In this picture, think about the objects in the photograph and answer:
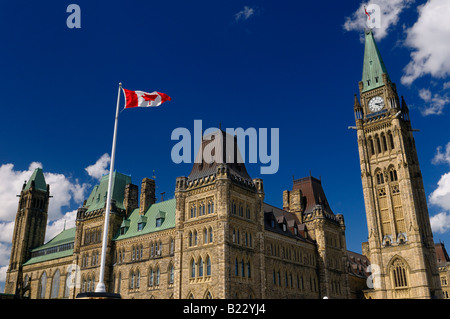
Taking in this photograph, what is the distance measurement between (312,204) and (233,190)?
87.7ft

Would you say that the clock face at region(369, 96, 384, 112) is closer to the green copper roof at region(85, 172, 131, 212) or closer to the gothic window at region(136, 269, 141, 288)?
the green copper roof at region(85, 172, 131, 212)

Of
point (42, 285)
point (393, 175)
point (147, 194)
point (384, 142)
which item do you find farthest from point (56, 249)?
point (384, 142)

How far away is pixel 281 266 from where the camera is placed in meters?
60.9

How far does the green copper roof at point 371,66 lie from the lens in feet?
308

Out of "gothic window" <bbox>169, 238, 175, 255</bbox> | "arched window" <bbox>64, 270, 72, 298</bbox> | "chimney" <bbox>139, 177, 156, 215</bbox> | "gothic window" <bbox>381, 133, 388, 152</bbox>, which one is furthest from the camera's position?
"gothic window" <bbox>381, 133, 388, 152</bbox>

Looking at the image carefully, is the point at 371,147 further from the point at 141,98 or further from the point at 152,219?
the point at 141,98

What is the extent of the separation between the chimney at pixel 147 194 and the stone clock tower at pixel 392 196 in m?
41.9

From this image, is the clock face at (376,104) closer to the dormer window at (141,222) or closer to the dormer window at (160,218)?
the dormer window at (160,218)

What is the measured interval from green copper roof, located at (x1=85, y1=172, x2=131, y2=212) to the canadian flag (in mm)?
44332

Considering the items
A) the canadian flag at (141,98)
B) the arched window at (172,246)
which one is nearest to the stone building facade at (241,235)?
the arched window at (172,246)

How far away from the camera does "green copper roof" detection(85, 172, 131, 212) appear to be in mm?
72500

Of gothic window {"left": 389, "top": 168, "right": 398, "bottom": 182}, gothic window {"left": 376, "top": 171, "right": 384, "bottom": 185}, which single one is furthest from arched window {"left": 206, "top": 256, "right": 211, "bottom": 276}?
gothic window {"left": 389, "top": 168, "right": 398, "bottom": 182}

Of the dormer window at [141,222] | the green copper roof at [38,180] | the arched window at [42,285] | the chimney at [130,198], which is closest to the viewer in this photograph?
the dormer window at [141,222]
